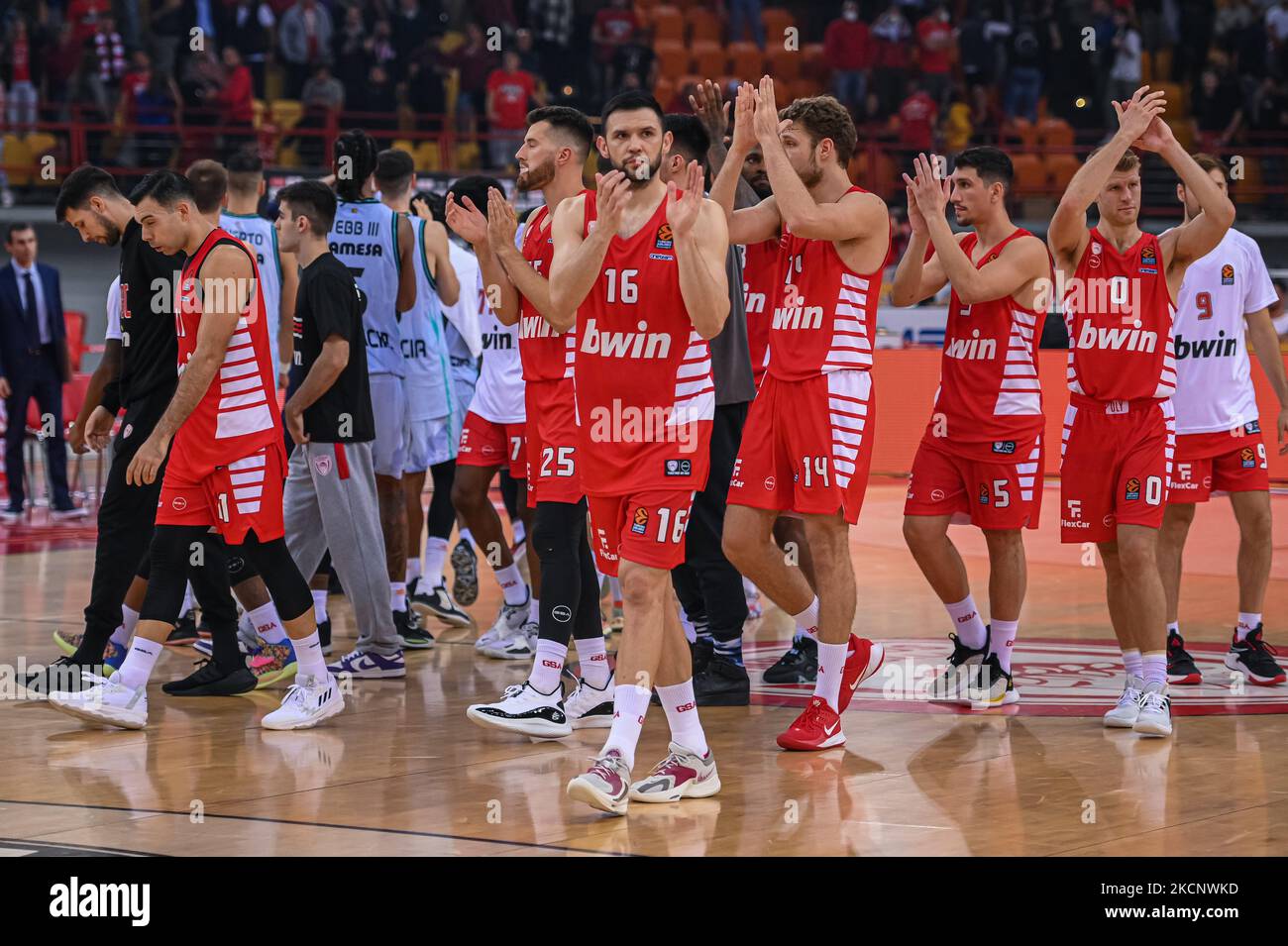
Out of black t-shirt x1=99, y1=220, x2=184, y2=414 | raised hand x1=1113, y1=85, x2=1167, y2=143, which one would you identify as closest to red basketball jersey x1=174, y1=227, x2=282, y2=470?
black t-shirt x1=99, y1=220, x2=184, y2=414

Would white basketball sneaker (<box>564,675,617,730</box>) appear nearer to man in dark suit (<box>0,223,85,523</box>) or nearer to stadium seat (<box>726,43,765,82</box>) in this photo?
man in dark suit (<box>0,223,85,523</box>)

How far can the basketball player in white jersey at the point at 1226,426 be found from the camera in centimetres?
767

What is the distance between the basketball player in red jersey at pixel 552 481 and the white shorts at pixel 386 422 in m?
1.87

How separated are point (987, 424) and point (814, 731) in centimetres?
173

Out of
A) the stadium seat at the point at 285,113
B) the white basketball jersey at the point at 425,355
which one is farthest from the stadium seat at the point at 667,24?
the white basketball jersey at the point at 425,355

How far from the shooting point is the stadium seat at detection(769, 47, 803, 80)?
25719 mm

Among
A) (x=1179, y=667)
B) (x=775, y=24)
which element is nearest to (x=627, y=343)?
(x=1179, y=667)

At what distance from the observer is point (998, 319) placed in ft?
23.6

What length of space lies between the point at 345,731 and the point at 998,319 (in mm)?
3217

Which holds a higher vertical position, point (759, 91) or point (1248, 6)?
point (1248, 6)

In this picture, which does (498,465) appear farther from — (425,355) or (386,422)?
(425,355)

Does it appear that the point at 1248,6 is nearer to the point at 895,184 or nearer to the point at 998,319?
the point at 895,184

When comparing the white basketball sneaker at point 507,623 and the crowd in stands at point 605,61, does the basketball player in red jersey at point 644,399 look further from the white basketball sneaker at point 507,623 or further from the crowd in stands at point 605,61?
the crowd in stands at point 605,61

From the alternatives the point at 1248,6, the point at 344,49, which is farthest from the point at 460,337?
the point at 1248,6
